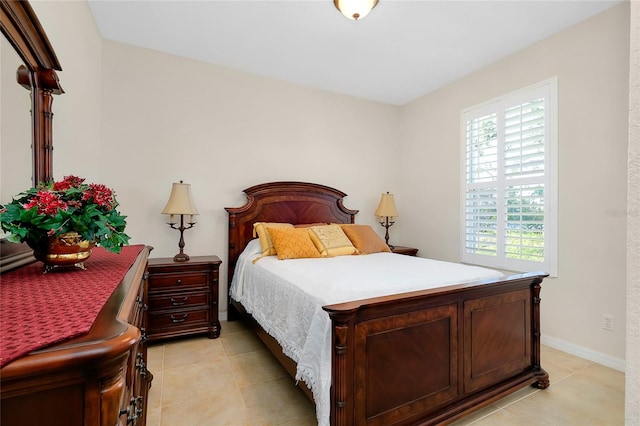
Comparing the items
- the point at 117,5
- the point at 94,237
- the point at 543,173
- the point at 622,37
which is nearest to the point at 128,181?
the point at 117,5

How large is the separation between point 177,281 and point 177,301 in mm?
188

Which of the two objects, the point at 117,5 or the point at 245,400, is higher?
the point at 117,5

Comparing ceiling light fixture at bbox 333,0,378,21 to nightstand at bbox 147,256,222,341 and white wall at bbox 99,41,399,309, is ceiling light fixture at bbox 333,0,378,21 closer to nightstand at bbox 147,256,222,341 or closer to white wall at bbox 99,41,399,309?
white wall at bbox 99,41,399,309

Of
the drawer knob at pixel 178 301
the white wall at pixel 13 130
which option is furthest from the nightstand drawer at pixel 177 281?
the white wall at pixel 13 130

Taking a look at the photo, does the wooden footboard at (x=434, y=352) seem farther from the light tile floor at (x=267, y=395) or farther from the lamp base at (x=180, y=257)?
the lamp base at (x=180, y=257)

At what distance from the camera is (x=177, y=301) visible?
9.55 feet

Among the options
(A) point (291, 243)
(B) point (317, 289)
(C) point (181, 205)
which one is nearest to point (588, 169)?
(B) point (317, 289)

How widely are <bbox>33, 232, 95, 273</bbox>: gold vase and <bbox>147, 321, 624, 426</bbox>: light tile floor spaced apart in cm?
122

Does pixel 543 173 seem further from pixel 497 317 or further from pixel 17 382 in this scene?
pixel 17 382

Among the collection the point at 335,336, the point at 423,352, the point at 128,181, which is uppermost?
the point at 128,181

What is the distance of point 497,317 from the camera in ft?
6.60

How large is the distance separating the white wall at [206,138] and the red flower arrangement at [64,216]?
198 centimetres

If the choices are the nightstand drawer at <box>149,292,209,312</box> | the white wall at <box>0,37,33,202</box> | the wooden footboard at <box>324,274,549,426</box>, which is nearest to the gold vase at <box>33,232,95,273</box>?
the white wall at <box>0,37,33,202</box>

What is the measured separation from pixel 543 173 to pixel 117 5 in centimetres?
400
